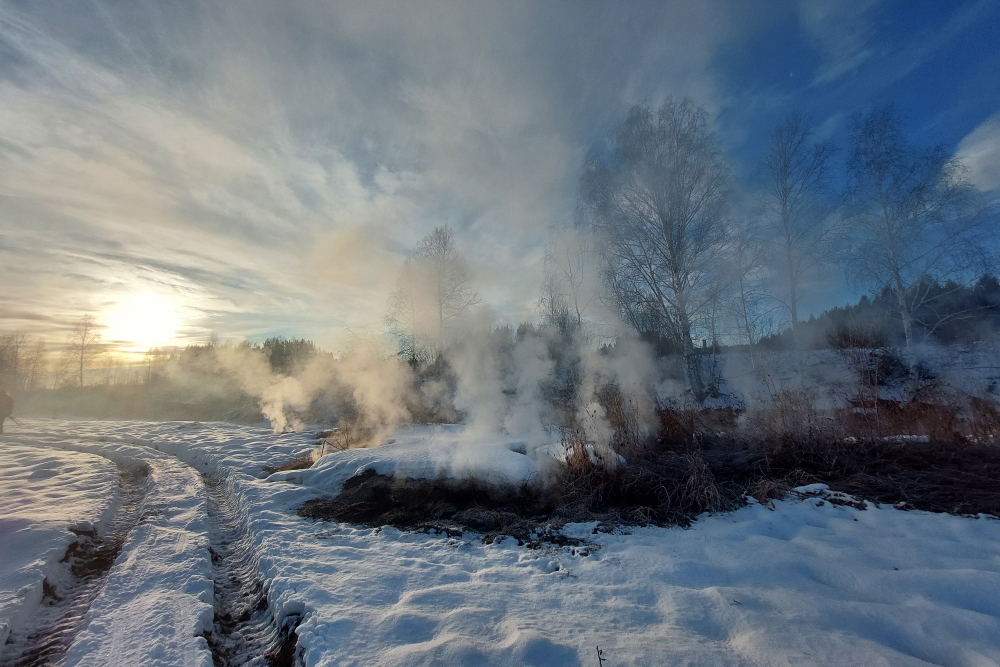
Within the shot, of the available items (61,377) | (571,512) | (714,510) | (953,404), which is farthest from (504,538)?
(61,377)

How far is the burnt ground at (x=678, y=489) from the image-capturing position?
466cm

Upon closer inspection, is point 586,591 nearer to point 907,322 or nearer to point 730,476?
point 730,476

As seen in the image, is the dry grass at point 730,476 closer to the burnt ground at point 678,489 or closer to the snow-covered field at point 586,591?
the burnt ground at point 678,489

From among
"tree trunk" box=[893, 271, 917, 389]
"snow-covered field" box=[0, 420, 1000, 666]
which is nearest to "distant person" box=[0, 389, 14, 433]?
"snow-covered field" box=[0, 420, 1000, 666]

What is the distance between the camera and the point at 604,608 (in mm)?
3000

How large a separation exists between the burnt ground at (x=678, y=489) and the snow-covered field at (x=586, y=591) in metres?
0.34

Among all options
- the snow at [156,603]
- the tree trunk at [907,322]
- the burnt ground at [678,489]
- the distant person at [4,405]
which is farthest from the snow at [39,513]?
the tree trunk at [907,322]

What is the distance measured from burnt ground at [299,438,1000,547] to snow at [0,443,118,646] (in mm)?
2715

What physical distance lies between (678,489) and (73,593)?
22.7 ft

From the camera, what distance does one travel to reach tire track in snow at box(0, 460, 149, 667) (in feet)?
9.51

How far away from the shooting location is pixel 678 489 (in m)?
5.20

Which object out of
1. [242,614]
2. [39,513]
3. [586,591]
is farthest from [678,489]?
[39,513]

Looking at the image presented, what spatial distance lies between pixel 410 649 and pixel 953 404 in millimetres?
9567

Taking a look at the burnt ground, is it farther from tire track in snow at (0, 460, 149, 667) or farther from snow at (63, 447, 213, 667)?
tire track in snow at (0, 460, 149, 667)
